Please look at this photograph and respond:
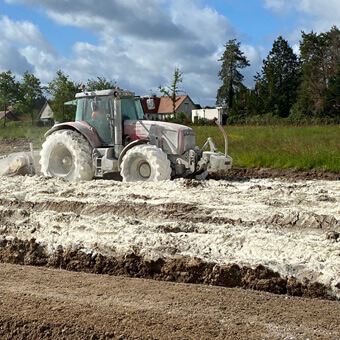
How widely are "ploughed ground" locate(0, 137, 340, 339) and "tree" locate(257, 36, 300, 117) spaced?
152 ft

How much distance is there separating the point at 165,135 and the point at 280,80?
164ft

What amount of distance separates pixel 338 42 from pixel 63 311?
166 ft

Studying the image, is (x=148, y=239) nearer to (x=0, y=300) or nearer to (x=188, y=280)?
(x=188, y=280)

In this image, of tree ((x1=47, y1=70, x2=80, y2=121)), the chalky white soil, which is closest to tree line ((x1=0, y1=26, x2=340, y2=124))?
tree ((x1=47, y1=70, x2=80, y2=121))

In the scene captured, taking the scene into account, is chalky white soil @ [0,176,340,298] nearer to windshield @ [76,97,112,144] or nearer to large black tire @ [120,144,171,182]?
large black tire @ [120,144,171,182]

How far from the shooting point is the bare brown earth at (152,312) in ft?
11.3

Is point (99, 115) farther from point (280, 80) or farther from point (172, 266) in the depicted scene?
point (280, 80)

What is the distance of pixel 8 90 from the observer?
167ft

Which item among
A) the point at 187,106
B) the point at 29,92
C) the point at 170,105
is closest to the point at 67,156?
the point at 29,92

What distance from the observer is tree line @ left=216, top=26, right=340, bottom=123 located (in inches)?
1827

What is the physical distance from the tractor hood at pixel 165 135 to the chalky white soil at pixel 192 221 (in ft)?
3.84

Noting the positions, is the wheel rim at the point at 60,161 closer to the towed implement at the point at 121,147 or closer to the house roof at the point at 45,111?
the towed implement at the point at 121,147

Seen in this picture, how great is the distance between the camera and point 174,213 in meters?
7.07

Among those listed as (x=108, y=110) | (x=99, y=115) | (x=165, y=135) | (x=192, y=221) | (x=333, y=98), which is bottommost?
(x=192, y=221)
